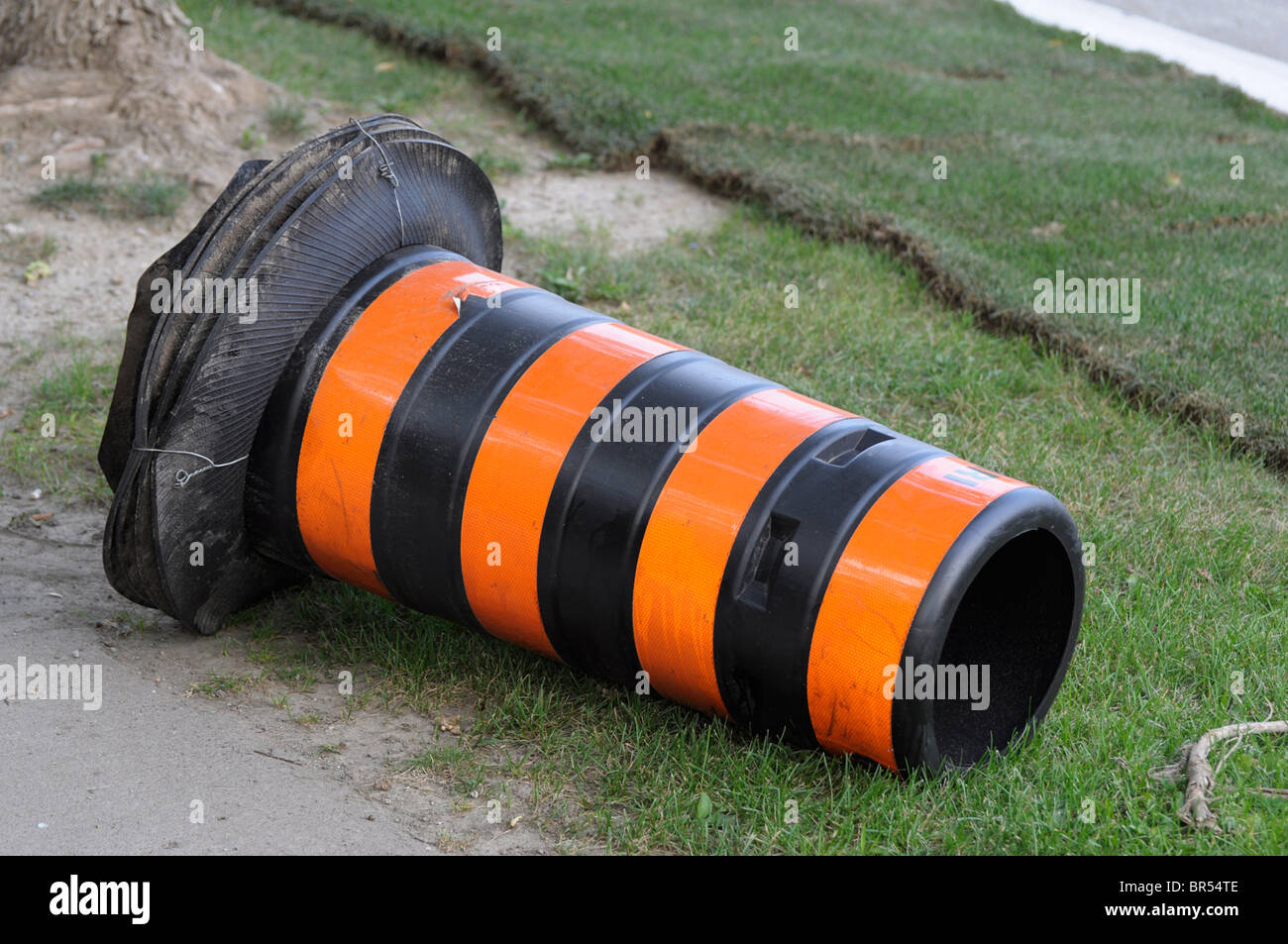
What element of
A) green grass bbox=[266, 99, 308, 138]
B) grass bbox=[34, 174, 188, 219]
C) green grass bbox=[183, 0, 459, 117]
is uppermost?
green grass bbox=[183, 0, 459, 117]

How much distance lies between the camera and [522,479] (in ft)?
10.1

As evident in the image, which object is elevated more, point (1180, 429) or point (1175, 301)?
Answer: point (1175, 301)

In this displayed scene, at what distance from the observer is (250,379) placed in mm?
3277

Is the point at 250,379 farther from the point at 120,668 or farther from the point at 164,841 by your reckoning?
the point at 164,841

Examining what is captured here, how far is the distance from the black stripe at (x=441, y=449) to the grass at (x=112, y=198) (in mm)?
3203

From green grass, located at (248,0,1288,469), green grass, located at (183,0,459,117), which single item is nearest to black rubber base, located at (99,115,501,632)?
Answer: green grass, located at (248,0,1288,469)

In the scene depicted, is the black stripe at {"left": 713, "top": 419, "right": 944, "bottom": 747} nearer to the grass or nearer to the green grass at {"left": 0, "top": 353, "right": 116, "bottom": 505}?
the green grass at {"left": 0, "top": 353, "right": 116, "bottom": 505}

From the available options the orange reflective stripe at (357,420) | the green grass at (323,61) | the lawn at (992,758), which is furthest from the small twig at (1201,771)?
the green grass at (323,61)

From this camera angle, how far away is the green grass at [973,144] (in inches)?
214

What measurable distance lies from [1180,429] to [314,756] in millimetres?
3345

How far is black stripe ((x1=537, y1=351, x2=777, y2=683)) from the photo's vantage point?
2.97 meters

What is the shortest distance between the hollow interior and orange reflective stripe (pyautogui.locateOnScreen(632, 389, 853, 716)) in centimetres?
59

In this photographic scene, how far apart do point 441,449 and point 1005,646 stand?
4.90 ft

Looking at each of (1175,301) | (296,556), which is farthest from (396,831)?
(1175,301)
